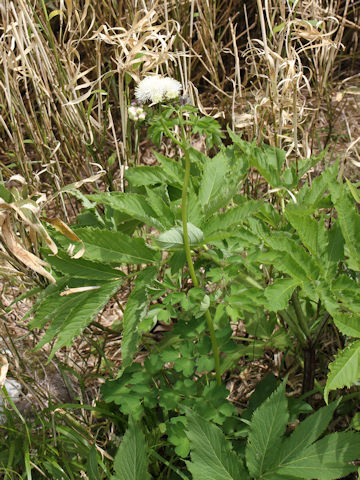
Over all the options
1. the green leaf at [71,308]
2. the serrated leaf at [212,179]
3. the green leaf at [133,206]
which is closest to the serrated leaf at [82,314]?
the green leaf at [71,308]

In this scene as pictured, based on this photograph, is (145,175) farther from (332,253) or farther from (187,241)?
(332,253)

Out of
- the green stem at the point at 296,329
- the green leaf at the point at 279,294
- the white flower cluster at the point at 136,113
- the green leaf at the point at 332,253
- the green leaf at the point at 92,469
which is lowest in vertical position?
the green leaf at the point at 92,469

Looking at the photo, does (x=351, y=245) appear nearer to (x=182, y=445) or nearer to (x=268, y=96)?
(x=182, y=445)

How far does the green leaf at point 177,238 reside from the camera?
100 cm

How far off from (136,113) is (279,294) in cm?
50

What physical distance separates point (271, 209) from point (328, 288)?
261mm

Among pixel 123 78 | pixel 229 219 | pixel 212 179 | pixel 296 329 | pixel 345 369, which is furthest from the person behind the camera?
pixel 123 78

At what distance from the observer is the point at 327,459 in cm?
97

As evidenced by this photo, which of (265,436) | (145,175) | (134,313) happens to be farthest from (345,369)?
(145,175)

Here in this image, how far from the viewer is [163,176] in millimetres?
1269

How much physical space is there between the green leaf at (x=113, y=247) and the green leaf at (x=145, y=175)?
0.25 metres

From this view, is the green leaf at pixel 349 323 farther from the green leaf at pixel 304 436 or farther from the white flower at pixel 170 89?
the white flower at pixel 170 89

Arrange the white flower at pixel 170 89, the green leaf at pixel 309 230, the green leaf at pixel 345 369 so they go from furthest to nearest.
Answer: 1. the white flower at pixel 170 89
2. the green leaf at pixel 309 230
3. the green leaf at pixel 345 369

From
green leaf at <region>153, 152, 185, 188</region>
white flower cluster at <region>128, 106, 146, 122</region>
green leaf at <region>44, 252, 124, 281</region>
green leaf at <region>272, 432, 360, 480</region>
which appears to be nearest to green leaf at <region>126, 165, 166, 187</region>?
green leaf at <region>153, 152, 185, 188</region>
